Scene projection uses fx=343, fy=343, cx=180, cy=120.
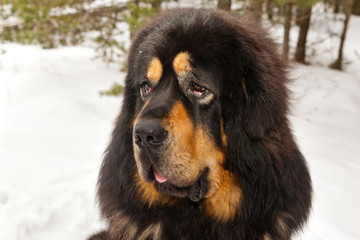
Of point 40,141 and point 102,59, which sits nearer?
point 40,141

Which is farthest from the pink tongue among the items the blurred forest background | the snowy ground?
the blurred forest background

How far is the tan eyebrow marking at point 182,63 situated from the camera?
2.23 meters

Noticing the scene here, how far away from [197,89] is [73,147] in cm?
316

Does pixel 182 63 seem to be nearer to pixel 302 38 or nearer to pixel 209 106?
pixel 209 106

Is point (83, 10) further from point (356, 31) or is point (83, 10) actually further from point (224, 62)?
point (356, 31)

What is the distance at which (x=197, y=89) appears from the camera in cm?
225

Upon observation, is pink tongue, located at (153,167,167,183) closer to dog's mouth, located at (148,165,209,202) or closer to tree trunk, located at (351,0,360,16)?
dog's mouth, located at (148,165,209,202)

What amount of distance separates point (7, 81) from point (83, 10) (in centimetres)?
230

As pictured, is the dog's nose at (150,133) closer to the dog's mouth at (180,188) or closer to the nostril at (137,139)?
the nostril at (137,139)

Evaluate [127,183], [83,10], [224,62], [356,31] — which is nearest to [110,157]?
[127,183]

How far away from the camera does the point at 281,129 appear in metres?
2.35

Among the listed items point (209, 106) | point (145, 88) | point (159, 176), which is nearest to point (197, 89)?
point (209, 106)

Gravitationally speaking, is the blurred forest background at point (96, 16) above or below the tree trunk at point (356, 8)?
above

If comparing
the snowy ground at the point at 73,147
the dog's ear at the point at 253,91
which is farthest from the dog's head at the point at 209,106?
the snowy ground at the point at 73,147
